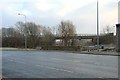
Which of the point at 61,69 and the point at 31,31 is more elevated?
the point at 31,31

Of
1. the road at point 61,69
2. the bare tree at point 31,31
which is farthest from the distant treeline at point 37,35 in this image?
the road at point 61,69

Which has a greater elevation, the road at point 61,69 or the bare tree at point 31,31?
the bare tree at point 31,31

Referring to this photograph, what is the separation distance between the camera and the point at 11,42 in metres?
118

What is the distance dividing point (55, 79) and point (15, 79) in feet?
6.77

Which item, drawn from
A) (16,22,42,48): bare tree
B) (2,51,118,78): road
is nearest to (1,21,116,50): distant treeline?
(16,22,42,48): bare tree

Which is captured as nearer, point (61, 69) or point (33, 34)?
point (61, 69)

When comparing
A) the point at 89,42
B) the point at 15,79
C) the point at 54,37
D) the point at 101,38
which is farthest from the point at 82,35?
the point at 15,79

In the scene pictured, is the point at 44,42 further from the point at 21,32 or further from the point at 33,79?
the point at 33,79

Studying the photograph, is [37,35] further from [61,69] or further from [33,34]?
[61,69]

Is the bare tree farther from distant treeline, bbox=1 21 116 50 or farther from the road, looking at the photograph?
the road

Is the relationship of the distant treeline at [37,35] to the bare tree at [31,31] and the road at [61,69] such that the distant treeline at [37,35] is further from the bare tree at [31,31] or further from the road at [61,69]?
the road at [61,69]

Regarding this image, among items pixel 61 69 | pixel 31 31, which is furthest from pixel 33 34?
pixel 61 69

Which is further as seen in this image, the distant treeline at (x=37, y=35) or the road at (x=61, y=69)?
the distant treeline at (x=37, y=35)

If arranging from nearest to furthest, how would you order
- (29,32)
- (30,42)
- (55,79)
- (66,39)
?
(55,79)
(66,39)
(30,42)
(29,32)
